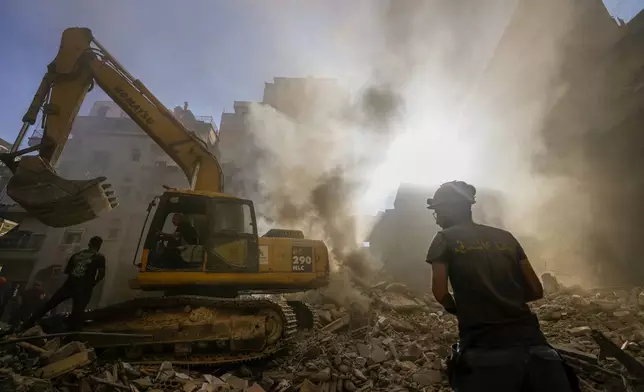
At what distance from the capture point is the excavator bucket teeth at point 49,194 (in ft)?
16.0

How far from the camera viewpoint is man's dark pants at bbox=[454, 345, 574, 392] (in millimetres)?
1545

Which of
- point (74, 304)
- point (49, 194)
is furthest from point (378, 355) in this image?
point (49, 194)

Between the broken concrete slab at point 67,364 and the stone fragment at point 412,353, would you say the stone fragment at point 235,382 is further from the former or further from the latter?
the stone fragment at point 412,353

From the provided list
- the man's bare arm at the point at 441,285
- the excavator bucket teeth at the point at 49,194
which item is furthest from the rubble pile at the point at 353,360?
the man's bare arm at the point at 441,285

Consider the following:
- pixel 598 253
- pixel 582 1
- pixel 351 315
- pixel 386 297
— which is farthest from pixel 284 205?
pixel 582 1

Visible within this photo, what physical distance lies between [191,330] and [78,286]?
2090 mm

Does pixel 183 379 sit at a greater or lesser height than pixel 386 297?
lesser

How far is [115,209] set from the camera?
24.0m

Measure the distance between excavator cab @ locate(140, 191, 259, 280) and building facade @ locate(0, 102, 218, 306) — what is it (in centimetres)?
1765

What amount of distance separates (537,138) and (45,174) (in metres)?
17.3

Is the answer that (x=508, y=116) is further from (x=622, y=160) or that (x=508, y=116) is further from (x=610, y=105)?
(x=622, y=160)

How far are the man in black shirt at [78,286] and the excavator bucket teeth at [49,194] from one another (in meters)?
0.69

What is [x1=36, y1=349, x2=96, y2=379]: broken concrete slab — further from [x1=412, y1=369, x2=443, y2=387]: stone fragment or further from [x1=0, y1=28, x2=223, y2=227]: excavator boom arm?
[x1=412, y1=369, x2=443, y2=387]: stone fragment

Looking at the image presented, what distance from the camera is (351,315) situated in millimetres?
8375
